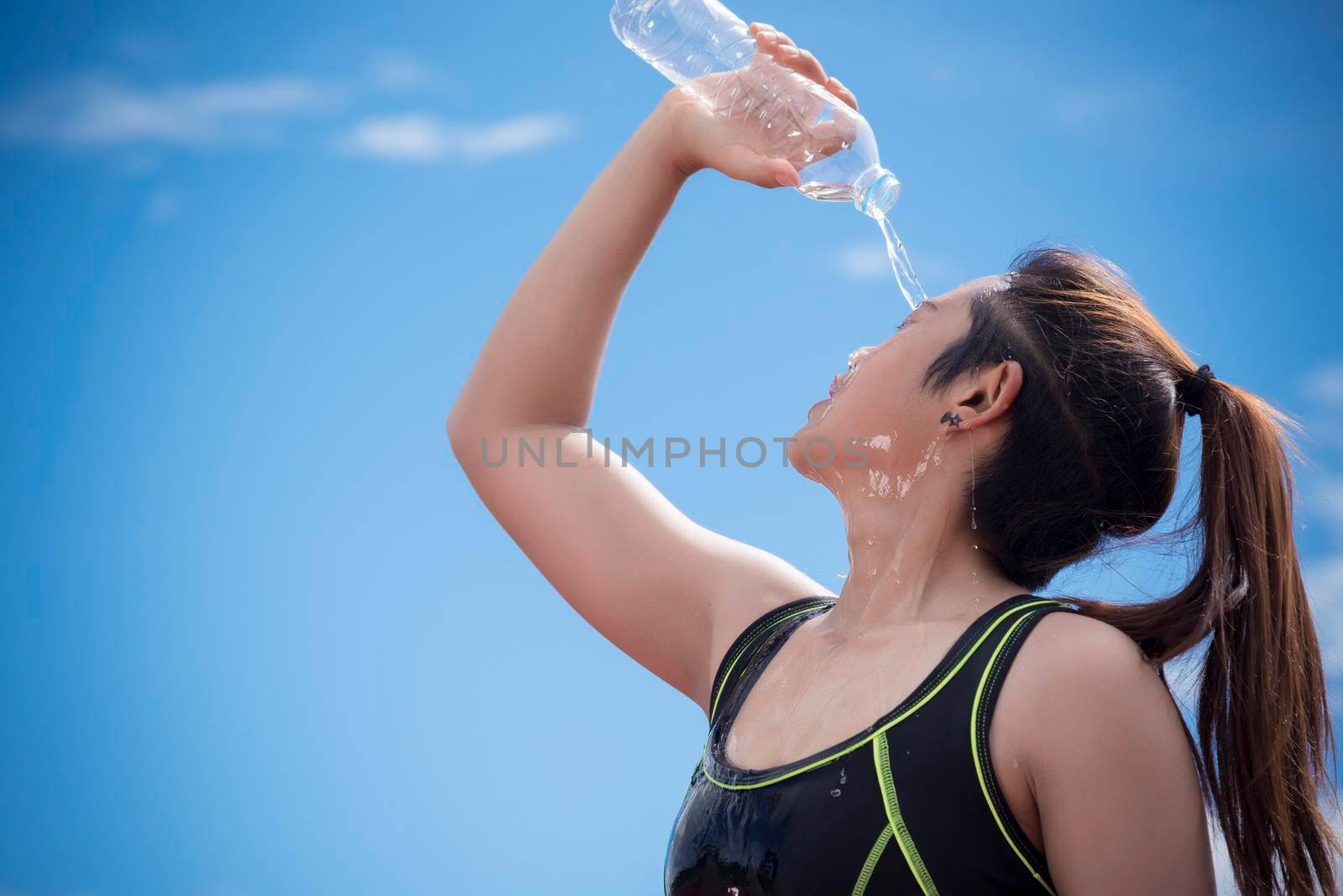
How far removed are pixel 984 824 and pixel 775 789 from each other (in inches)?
9.2

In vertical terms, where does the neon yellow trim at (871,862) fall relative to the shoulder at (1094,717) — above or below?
below

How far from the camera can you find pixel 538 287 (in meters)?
1.79


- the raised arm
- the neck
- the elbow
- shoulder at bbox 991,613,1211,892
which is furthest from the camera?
the elbow

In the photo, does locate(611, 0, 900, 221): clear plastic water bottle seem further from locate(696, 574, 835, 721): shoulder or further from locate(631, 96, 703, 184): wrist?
locate(696, 574, 835, 721): shoulder

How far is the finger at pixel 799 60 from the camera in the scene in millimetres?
1641

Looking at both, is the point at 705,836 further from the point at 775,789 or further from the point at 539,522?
the point at 539,522

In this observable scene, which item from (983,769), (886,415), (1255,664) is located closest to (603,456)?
(886,415)

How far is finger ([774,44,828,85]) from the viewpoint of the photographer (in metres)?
1.64

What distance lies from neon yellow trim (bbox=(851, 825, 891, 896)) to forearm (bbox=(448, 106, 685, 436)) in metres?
0.84

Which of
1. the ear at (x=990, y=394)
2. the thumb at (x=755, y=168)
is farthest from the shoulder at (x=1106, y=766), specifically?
the thumb at (x=755, y=168)

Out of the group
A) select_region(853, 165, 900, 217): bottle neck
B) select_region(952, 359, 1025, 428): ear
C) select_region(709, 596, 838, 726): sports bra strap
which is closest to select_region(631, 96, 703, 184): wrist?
select_region(853, 165, 900, 217): bottle neck

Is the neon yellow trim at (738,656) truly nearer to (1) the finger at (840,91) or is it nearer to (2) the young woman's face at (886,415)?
(2) the young woman's face at (886,415)

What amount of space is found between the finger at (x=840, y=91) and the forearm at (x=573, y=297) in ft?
0.80

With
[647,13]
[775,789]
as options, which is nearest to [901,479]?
[775,789]
